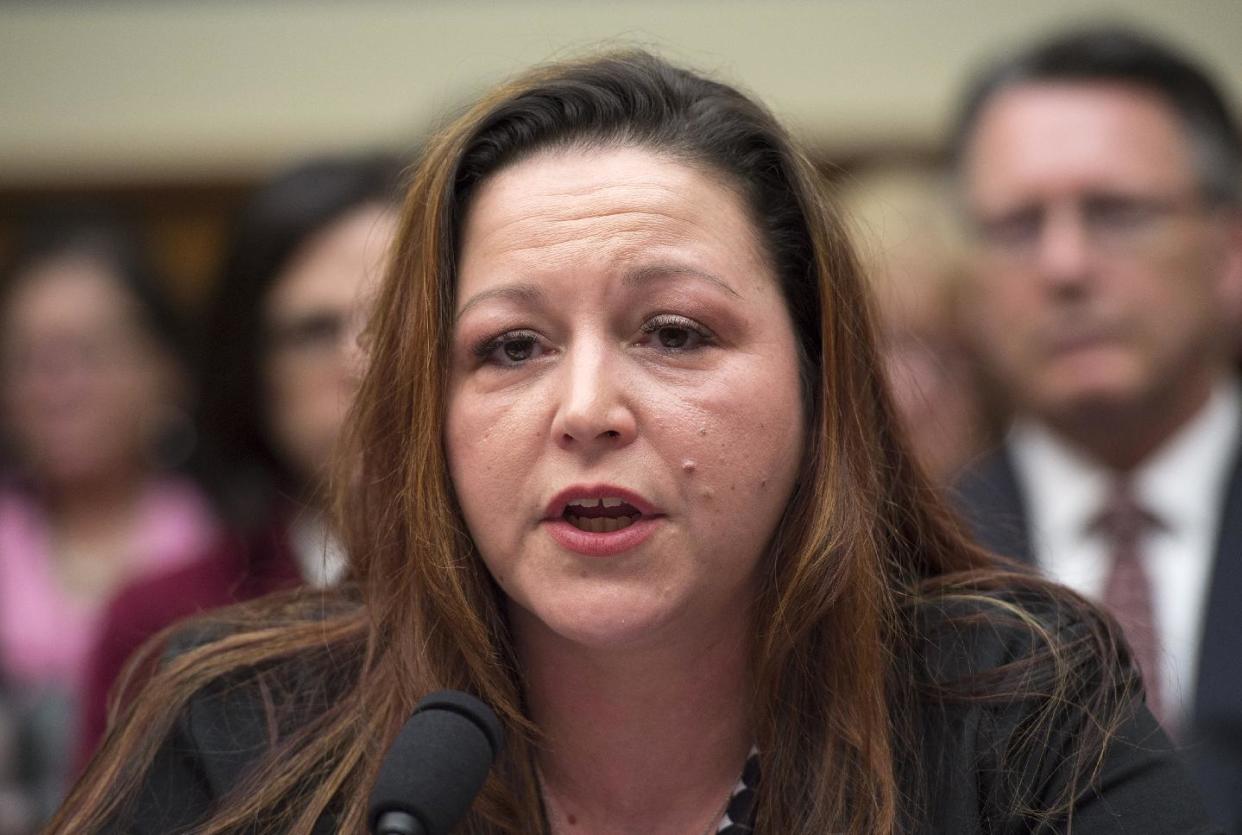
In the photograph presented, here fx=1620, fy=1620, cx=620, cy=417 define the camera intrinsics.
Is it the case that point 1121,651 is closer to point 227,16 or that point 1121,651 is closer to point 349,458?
point 349,458

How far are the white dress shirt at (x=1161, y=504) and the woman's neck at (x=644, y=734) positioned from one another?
113 cm

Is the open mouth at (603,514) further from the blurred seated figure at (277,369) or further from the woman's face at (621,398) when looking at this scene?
the blurred seated figure at (277,369)

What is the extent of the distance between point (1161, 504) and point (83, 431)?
2576 millimetres

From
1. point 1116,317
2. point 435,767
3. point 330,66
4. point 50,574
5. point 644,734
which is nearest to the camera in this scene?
point 435,767

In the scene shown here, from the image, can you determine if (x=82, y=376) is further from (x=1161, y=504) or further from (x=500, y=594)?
(x=1161, y=504)

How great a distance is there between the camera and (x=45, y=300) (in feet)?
13.6

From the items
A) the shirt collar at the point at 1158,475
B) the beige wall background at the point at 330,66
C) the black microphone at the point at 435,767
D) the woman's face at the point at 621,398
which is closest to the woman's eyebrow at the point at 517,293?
the woman's face at the point at 621,398

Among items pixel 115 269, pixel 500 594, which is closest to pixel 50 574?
pixel 115 269

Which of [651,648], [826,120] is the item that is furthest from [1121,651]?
[826,120]

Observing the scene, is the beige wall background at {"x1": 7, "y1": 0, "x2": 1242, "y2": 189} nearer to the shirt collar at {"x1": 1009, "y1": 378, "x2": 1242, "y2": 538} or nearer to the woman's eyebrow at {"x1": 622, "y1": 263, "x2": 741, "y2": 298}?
the shirt collar at {"x1": 1009, "y1": 378, "x2": 1242, "y2": 538}

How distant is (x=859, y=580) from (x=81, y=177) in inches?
201

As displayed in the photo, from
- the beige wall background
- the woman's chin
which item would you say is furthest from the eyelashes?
the beige wall background

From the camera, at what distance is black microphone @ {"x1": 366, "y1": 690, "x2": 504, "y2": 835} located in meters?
1.50

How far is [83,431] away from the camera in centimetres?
407
